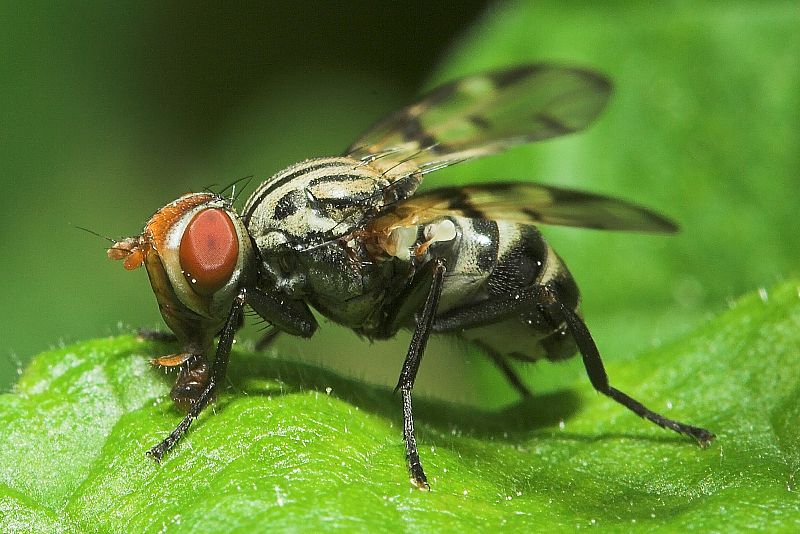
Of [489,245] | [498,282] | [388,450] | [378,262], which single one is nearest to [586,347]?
[498,282]

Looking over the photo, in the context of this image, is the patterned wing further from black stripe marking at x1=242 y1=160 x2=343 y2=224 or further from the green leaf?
the green leaf

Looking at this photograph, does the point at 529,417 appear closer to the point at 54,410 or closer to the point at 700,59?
the point at 54,410

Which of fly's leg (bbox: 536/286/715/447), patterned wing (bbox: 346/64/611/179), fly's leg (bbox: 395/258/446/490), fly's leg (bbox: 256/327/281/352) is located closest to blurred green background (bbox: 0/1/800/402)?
fly's leg (bbox: 256/327/281/352)

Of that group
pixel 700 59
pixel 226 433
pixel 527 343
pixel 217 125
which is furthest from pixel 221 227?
pixel 217 125

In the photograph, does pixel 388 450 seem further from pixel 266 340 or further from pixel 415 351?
pixel 266 340

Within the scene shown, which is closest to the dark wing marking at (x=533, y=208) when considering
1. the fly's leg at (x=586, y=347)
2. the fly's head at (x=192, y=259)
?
the fly's leg at (x=586, y=347)
